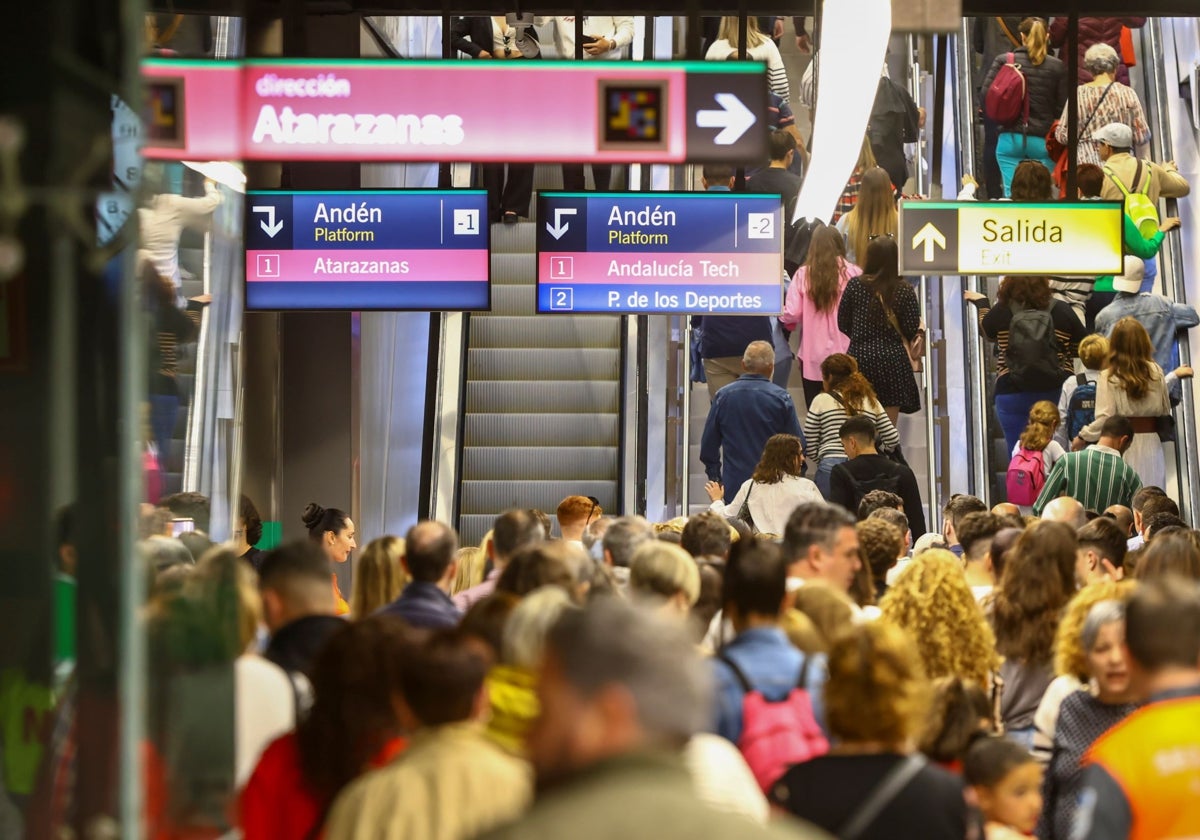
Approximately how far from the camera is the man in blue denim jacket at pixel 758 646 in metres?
4.35

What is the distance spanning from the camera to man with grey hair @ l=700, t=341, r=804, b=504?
1112cm

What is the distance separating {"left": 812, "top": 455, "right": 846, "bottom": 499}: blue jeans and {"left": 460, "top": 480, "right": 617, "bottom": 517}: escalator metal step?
9.24 feet

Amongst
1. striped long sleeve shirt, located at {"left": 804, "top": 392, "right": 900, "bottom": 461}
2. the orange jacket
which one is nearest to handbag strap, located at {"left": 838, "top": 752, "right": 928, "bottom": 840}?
the orange jacket

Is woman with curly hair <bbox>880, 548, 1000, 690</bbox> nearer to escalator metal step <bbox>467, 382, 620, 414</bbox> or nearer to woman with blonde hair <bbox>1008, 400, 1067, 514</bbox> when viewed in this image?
woman with blonde hair <bbox>1008, 400, 1067, 514</bbox>

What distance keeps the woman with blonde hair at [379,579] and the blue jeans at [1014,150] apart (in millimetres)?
9469

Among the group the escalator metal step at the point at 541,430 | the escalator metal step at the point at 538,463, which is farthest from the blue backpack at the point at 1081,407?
the escalator metal step at the point at 541,430

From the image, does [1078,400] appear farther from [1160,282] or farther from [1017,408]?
[1160,282]

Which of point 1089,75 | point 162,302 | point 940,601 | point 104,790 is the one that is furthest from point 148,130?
point 1089,75

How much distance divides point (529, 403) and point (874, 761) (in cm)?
1091

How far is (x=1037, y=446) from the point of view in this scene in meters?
11.3

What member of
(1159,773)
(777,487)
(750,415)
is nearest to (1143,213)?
(750,415)

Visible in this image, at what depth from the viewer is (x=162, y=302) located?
334cm

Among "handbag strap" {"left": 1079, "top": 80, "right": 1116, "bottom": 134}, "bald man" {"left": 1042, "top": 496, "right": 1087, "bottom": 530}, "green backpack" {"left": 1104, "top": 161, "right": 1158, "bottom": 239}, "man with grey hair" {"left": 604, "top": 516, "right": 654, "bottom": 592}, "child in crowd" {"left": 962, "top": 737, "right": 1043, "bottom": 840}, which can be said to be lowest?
"child in crowd" {"left": 962, "top": 737, "right": 1043, "bottom": 840}

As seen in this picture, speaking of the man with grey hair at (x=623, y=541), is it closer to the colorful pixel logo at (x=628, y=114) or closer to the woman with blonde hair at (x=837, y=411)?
the colorful pixel logo at (x=628, y=114)
